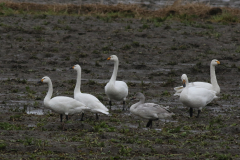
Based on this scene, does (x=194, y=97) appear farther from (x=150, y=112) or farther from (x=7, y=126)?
(x=7, y=126)

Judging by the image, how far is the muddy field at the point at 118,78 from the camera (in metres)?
8.18

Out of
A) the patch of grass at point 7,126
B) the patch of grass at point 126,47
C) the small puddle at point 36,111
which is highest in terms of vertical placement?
the patch of grass at point 126,47

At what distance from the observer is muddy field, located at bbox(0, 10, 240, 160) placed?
8180mm

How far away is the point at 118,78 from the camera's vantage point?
15883mm

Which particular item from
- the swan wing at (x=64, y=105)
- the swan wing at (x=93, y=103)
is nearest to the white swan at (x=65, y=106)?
the swan wing at (x=64, y=105)

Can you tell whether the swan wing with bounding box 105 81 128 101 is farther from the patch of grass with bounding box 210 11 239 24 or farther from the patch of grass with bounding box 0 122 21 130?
the patch of grass with bounding box 210 11 239 24

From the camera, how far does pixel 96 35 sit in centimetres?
2131

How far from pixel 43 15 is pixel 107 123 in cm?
1593

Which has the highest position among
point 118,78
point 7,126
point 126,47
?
point 126,47

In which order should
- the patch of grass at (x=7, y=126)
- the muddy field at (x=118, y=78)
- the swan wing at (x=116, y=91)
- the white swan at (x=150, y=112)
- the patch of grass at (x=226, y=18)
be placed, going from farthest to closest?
the patch of grass at (x=226, y=18), the swan wing at (x=116, y=91), the white swan at (x=150, y=112), the patch of grass at (x=7, y=126), the muddy field at (x=118, y=78)

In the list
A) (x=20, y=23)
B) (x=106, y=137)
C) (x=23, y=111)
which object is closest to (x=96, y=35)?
(x=20, y=23)

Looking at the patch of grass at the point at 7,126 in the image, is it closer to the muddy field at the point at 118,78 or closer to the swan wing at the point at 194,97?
the muddy field at the point at 118,78

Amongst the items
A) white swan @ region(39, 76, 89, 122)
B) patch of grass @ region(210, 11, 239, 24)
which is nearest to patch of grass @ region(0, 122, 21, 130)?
white swan @ region(39, 76, 89, 122)

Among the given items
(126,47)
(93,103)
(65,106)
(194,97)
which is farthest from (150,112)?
(126,47)
